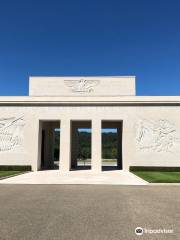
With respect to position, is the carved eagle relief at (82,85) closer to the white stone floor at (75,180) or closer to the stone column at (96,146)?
the stone column at (96,146)

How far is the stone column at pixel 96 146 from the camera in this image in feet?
86.2

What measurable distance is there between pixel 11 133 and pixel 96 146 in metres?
9.43

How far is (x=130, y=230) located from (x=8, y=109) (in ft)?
76.8

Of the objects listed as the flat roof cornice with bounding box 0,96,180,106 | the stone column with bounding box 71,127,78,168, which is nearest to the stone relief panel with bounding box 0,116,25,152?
the flat roof cornice with bounding box 0,96,180,106

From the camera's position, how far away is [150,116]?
87.1 feet

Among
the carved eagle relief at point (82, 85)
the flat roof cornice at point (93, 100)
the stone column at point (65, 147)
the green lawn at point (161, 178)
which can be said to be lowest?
the green lawn at point (161, 178)

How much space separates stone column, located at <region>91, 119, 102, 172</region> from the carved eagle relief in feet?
16.2

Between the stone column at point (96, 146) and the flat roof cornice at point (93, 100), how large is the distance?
2.36 meters

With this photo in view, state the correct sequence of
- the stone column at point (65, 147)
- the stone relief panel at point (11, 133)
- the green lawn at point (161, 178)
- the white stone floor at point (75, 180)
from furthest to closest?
the stone relief panel at point (11, 133), the stone column at point (65, 147), the white stone floor at point (75, 180), the green lawn at point (161, 178)

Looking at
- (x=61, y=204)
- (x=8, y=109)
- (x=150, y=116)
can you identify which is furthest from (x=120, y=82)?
(x=61, y=204)

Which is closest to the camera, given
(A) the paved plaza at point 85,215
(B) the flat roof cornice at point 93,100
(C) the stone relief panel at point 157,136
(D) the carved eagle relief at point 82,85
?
(A) the paved plaza at point 85,215

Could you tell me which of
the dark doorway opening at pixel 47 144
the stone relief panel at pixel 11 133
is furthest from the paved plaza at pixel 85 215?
the dark doorway opening at pixel 47 144

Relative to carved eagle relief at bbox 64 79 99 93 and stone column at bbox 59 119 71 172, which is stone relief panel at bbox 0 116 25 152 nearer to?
stone column at bbox 59 119 71 172

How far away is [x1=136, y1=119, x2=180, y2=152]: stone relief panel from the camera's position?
85.3ft
